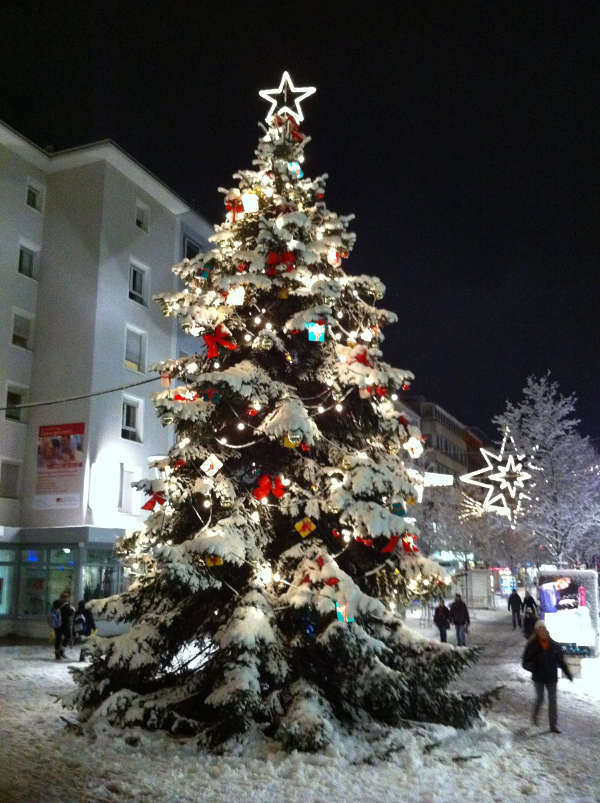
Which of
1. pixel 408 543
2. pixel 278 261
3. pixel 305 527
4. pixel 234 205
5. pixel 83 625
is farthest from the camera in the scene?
pixel 83 625

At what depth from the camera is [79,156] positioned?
100ft

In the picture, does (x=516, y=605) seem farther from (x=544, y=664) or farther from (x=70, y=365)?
(x=70, y=365)

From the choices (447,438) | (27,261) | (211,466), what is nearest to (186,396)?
(211,466)

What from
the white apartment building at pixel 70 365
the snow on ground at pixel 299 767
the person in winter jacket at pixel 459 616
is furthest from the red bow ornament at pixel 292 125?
the white apartment building at pixel 70 365

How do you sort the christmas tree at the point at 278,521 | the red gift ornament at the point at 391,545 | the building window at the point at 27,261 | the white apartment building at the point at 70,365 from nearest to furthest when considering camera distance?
the christmas tree at the point at 278,521, the red gift ornament at the point at 391,545, the white apartment building at the point at 70,365, the building window at the point at 27,261

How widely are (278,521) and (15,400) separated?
20316 mm

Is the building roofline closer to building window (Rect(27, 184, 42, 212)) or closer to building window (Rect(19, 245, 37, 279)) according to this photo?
building window (Rect(27, 184, 42, 212))

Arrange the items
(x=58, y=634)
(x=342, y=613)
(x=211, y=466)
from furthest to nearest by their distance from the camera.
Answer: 1. (x=58, y=634)
2. (x=211, y=466)
3. (x=342, y=613)

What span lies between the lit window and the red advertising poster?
0.88 meters

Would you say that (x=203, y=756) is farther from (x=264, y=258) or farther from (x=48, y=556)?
(x=48, y=556)

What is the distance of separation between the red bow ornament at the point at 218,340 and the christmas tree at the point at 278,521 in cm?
3

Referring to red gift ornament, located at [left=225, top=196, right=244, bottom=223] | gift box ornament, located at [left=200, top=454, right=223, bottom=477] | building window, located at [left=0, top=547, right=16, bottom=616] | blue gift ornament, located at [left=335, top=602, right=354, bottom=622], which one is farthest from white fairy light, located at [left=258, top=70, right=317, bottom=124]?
building window, located at [left=0, top=547, right=16, bottom=616]

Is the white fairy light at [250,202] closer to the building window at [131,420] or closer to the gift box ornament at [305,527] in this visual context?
the gift box ornament at [305,527]

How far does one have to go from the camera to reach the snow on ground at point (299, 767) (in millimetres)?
8109
